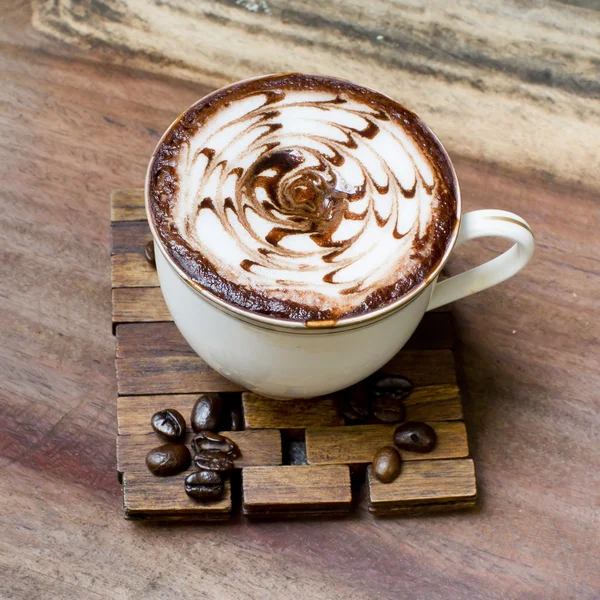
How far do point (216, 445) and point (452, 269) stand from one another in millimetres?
509

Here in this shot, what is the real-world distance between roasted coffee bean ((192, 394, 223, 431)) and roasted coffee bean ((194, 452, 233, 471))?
0.14 ft

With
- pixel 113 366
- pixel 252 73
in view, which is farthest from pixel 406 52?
pixel 113 366

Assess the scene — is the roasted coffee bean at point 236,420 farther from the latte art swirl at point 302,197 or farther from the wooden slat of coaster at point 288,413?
the latte art swirl at point 302,197

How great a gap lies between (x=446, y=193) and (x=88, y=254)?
64cm

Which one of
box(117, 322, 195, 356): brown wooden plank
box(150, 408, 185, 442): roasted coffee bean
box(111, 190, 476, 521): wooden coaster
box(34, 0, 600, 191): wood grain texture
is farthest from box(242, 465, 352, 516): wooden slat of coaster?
box(34, 0, 600, 191): wood grain texture

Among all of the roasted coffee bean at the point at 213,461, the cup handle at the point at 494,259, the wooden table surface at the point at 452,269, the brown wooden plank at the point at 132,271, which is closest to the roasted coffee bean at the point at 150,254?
the brown wooden plank at the point at 132,271

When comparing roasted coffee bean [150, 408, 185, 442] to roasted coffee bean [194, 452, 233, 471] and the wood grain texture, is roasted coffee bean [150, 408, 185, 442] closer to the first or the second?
roasted coffee bean [194, 452, 233, 471]

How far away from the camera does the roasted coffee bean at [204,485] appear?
1.38 m

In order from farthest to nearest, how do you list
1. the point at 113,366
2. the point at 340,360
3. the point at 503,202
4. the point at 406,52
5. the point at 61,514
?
the point at 406,52 → the point at 503,202 → the point at 113,366 → the point at 61,514 → the point at 340,360

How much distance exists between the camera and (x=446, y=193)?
1.30 m

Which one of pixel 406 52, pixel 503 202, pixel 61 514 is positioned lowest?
pixel 61 514

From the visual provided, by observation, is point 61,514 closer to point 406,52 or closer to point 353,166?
point 353,166

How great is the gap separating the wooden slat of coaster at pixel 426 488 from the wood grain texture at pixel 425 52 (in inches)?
23.8

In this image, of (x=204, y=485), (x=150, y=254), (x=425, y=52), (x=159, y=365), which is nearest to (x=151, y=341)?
(x=159, y=365)
